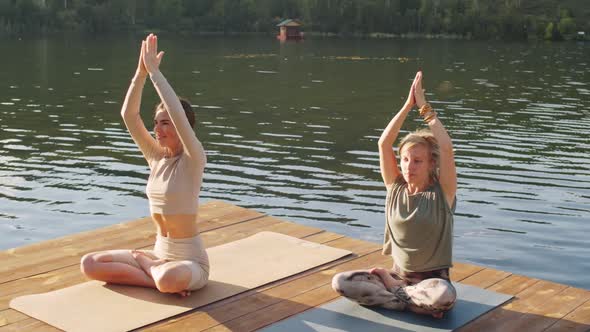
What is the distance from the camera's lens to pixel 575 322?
17.9 feet

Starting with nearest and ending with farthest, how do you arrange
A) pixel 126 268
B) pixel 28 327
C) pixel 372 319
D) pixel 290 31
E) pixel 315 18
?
pixel 28 327 < pixel 372 319 < pixel 126 268 < pixel 290 31 < pixel 315 18

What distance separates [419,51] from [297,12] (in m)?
53.1

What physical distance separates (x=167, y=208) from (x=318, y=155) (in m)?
10.0

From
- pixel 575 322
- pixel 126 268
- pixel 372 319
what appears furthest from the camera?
pixel 126 268

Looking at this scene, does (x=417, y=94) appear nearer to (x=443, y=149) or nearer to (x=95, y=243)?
(x=443, y=149)

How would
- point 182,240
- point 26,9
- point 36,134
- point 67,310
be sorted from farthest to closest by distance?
point 26,9
point 36,134
point 182,240
point 67,310

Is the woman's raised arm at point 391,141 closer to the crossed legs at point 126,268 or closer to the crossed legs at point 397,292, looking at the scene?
the crossed legs at point 397,292

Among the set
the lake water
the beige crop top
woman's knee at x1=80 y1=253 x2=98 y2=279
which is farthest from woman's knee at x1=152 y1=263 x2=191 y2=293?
the lake water

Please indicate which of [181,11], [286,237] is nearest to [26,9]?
[181,11]

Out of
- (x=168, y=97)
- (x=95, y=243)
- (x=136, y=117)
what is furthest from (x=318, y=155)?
(x=168, y=97)

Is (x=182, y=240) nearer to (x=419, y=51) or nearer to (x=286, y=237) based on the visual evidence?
(x=286, y=237)

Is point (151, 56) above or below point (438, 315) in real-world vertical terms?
above

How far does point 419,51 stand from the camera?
2359 inches

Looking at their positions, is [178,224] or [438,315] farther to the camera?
[178,224]
